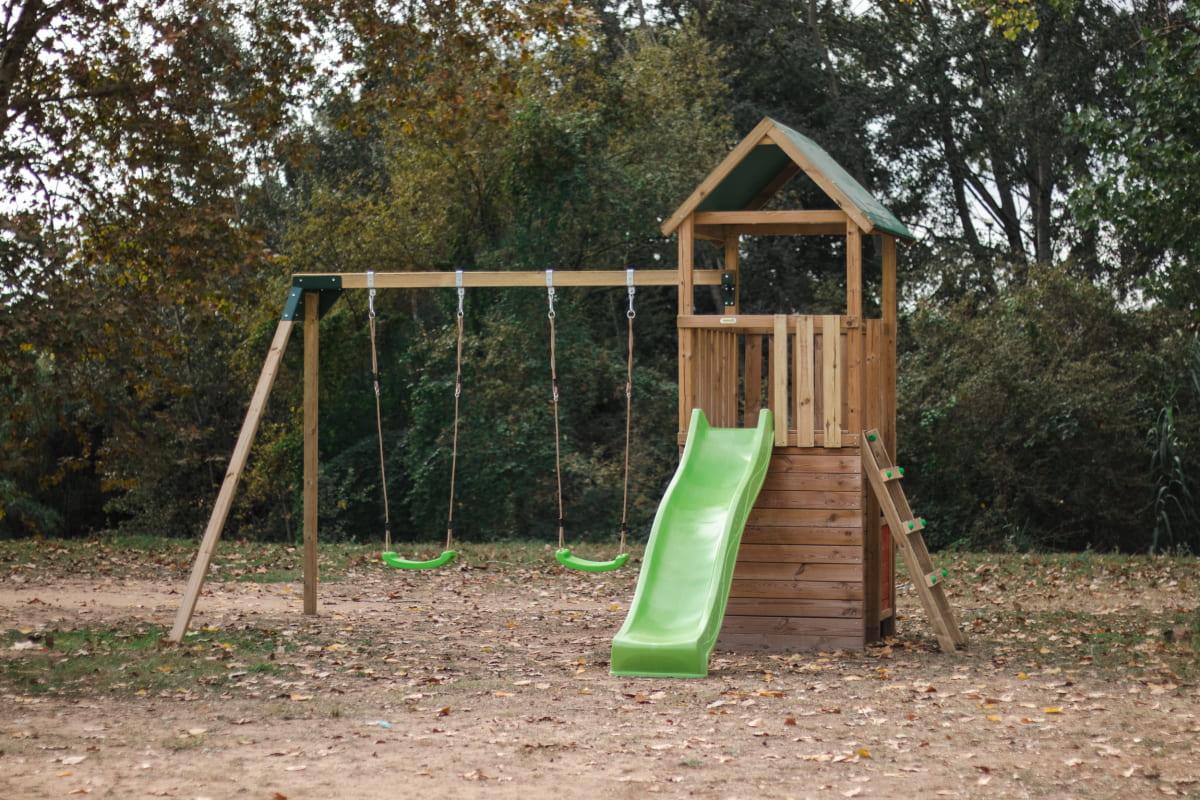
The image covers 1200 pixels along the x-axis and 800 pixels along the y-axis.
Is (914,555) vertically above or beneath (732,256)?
beneath

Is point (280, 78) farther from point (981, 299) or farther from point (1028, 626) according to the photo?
point (981, 299)

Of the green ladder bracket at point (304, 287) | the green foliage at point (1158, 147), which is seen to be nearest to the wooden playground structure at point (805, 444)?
the green ladder bracket at point (304, 287)

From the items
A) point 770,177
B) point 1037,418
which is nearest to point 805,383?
point 770,177

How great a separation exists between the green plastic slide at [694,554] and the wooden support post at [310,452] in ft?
10.7

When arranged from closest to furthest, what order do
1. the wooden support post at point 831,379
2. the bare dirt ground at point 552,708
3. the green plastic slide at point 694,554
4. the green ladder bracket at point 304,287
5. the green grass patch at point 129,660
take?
the bare dirt ground at point 552,708 → the green grass patch at point 129,660 → the green plastic slide at point 694,554 → the wooden support post at point 831,379 → the green ladder bracket at point 304,287

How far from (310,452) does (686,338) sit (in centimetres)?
335

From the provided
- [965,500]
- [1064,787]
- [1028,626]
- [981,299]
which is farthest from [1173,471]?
[1064,787]

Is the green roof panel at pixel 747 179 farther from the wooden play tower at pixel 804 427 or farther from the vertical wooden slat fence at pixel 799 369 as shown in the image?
the vertical wooden slat fence at pixel 799 369

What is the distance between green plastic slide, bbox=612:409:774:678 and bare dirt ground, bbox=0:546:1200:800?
8.6 inches

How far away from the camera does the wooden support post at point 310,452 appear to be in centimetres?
1134

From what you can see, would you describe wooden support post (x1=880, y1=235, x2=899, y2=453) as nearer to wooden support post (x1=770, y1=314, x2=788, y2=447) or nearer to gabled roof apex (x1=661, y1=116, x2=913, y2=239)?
gabled roof apex (x1=661, y1=116, x2=913, y2=239)

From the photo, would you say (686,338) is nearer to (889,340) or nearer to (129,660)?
(889,340)

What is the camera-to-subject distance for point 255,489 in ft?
73.0

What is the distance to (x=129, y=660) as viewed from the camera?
8.98 meters
